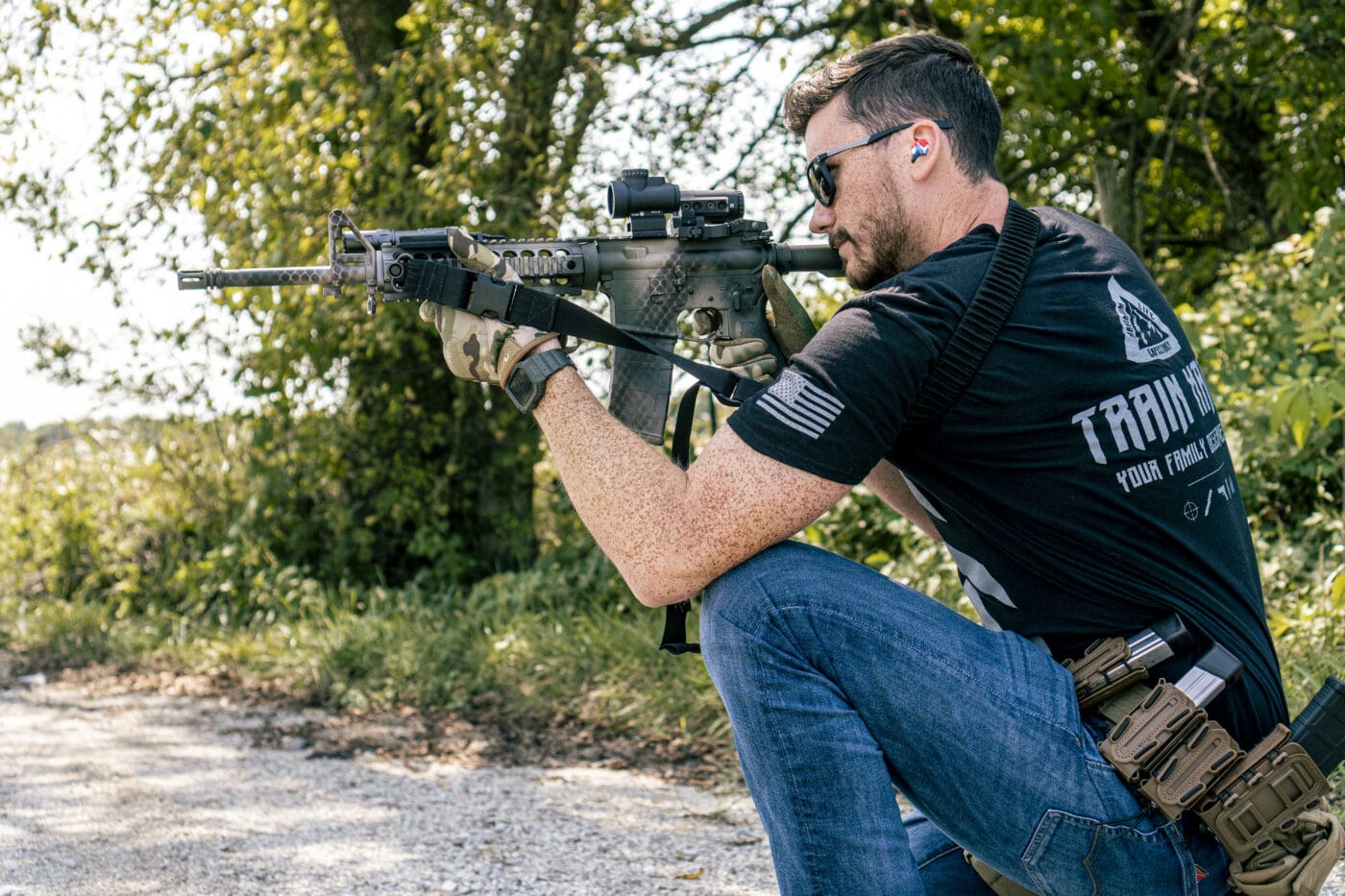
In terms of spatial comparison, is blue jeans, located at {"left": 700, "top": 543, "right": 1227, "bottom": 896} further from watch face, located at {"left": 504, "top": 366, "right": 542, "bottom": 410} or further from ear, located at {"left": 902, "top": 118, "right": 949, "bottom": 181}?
ear, located at {"left": 902, "top": 118, "right": 949, "bottom": 181}

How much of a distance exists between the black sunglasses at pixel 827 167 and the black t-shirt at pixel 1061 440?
295mm

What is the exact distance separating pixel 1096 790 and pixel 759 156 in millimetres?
5844

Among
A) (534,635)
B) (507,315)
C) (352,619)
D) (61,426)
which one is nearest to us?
(507,315)

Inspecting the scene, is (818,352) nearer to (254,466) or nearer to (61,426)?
(254,466)

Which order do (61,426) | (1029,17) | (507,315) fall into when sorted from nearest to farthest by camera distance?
1. (507,315)
2. (1029,17)
3. (61,426)

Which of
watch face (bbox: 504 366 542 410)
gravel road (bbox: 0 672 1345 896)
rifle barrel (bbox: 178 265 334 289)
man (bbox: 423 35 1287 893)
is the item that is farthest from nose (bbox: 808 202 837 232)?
gravel road (bbox: 0 672 1345 896)

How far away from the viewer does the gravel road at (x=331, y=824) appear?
3.21 metres

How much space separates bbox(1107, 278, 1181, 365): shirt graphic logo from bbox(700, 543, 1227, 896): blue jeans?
1.70 ft

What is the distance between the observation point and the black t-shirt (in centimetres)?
187

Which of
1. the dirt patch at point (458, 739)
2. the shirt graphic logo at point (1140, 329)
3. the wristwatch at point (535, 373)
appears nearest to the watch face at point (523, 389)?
the wristwatch at point (535, 373)

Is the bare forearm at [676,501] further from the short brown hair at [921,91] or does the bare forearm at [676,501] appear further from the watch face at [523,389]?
the short brown hair at [921,91]

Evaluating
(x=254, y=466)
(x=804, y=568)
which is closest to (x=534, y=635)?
(x=254, y=466)

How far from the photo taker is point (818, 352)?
1892mm

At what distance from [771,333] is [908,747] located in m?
1.12
